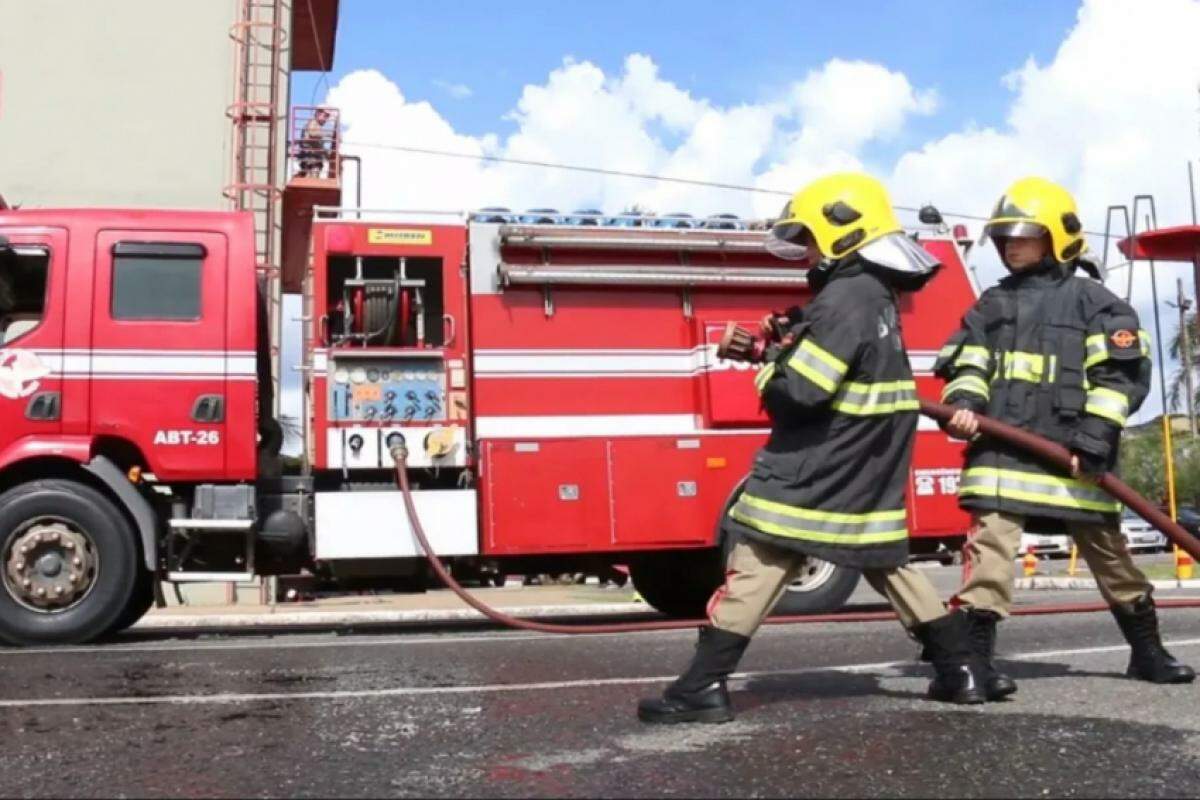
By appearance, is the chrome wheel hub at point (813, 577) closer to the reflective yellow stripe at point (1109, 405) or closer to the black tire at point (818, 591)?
the black tire at point (818, 591)

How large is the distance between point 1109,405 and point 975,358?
48 centimetres

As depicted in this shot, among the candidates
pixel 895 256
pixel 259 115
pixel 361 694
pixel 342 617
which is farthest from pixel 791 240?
pixel 259 115

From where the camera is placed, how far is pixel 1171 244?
31.4ft

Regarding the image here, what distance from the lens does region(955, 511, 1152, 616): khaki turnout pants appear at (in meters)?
4.65

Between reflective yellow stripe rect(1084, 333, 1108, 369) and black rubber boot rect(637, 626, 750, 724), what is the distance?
1.71m

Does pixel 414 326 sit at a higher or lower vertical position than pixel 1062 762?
higher

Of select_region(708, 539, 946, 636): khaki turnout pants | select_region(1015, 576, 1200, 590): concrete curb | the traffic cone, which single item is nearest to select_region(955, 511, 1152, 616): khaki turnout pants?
select_region(708, 539, 946, 636): khaki turnout pants

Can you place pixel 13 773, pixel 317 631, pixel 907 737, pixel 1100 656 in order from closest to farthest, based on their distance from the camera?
pixel 13 773, pixel 907 737, pixel 1100 656, pixel 317 631

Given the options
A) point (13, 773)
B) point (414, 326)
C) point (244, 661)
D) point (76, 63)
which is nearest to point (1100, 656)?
point (244, 661)

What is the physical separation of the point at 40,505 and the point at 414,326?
101 inches

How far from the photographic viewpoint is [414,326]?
29.2ft

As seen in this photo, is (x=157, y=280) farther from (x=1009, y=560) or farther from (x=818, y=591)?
(x=1009, y=560)

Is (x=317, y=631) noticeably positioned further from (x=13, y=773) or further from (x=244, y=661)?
(x=13, y=773)

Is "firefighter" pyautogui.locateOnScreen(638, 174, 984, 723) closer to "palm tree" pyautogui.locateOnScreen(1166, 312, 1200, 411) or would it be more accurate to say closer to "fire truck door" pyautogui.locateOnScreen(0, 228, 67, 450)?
"fire truck door" pyautogui.locateOnScreen(0, 228, 67, 450)
